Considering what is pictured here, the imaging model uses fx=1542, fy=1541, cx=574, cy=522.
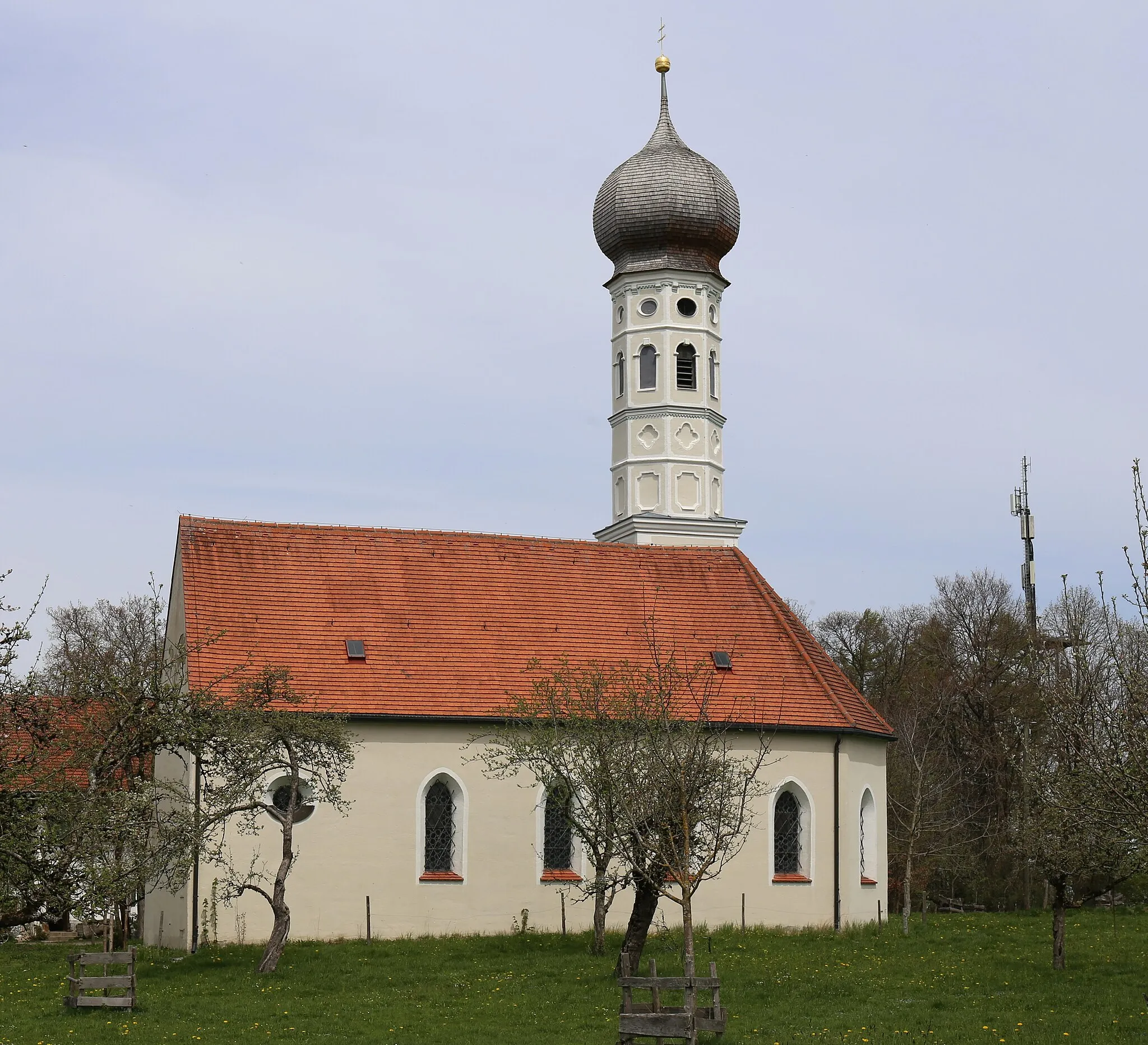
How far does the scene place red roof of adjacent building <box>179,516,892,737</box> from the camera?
31.2 meters

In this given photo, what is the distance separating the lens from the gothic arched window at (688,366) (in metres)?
45.5

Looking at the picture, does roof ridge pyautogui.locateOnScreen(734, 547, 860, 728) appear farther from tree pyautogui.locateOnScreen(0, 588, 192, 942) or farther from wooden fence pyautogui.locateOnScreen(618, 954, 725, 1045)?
tree pyautogui.locateOnScreen(0, 588, 192, 942)

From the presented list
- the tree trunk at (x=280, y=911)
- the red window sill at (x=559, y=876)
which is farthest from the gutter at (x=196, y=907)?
the red window sill at (x=559, y=876)

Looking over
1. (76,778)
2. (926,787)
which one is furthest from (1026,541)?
(76,778)

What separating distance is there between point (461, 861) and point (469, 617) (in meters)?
5.38

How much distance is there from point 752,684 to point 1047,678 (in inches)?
391

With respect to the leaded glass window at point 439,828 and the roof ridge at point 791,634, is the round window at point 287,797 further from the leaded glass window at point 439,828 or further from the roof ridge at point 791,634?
the roof ridge at point 791,634

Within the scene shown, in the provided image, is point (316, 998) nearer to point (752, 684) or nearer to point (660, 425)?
point (752, 684)

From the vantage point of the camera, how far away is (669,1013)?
17.8m

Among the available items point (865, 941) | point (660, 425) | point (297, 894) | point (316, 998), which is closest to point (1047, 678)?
point (865, 941)

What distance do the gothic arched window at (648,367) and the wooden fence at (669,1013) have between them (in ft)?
93.0

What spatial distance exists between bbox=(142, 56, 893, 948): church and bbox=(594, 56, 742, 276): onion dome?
1280cm

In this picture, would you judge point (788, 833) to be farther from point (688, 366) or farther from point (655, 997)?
point (688, 366)

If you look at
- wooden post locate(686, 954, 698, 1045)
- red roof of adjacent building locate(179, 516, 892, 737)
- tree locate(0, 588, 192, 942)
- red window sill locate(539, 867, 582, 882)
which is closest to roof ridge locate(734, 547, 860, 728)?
red roof of adjacent building locate(179, 516, 892, 737)
